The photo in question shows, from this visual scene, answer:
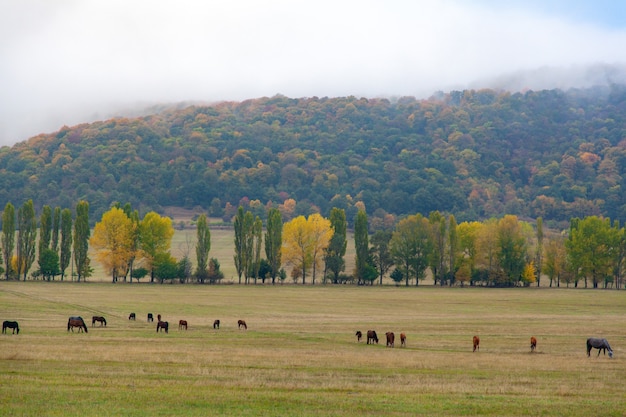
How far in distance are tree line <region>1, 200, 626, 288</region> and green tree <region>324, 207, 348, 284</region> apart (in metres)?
0.21

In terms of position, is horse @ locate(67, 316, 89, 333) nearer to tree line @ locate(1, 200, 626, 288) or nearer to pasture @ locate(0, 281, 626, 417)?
pasture @ locate(0, 281, 626, 417)

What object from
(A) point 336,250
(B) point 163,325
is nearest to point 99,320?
(B) point 163,325

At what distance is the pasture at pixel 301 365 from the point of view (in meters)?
22.7

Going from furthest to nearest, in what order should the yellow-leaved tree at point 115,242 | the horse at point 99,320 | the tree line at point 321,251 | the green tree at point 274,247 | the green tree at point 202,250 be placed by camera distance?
the green tree at point 274,247
the yellow-leaved tree at point 115,242
the tree line at point 321,251
the green tree at point 202,250
the horse at point 99,320

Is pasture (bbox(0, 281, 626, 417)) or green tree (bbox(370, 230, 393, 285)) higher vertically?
green tree (bbox(370, 230, 393, 285))

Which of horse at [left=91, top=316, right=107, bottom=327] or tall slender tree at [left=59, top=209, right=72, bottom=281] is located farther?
tall slender tree at [left=59, top=209, right=72, bottom=281]

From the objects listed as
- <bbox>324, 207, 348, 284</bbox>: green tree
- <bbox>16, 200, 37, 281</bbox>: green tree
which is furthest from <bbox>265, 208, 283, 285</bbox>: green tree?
<bbox>16, 200, 37, 281</bbox>: green tree

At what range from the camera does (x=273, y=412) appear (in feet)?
70.9

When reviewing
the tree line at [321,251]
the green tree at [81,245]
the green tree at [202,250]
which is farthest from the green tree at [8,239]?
the green tree at [202,250]

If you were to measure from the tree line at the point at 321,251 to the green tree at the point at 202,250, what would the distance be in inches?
5.8

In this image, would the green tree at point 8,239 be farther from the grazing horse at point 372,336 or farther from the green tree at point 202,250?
the grazing horse at point 372,336

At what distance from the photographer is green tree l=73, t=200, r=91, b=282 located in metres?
115

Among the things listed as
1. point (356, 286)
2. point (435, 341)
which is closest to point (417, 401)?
point (435, 341)

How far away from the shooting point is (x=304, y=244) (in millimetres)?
124125
